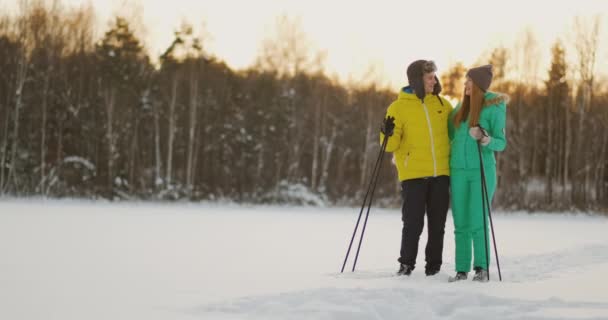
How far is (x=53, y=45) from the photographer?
2431 cm

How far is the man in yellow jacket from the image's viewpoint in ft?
16.0

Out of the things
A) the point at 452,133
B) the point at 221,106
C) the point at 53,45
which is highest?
the point at 53,45

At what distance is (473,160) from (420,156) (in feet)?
1.32

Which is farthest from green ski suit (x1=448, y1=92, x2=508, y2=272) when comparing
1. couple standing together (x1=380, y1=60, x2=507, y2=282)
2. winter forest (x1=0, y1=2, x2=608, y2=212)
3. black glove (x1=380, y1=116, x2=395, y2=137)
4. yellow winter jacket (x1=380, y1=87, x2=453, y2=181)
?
winter forest (x1=0, y1=2, x2=608, y2=212)

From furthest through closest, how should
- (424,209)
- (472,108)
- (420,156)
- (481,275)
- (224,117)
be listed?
(224,117)
(424,209)
(420,156)
(472,108)
(481,275)

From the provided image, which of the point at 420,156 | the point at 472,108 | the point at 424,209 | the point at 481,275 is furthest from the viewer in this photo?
the point at 424,209

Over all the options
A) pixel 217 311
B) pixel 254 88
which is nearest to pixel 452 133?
pixel 217 311

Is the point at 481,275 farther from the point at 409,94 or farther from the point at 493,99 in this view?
the point at 409,94

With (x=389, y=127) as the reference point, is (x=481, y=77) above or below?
above

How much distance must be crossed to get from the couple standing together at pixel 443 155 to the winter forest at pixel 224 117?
17657 millimetres

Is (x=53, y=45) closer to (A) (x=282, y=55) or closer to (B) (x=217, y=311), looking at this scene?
(A) (x=282, y=55)

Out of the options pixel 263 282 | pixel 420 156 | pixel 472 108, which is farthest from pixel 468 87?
pixel 263 282

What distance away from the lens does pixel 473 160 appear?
186 inches

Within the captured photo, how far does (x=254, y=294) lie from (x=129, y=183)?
20.3 metres
